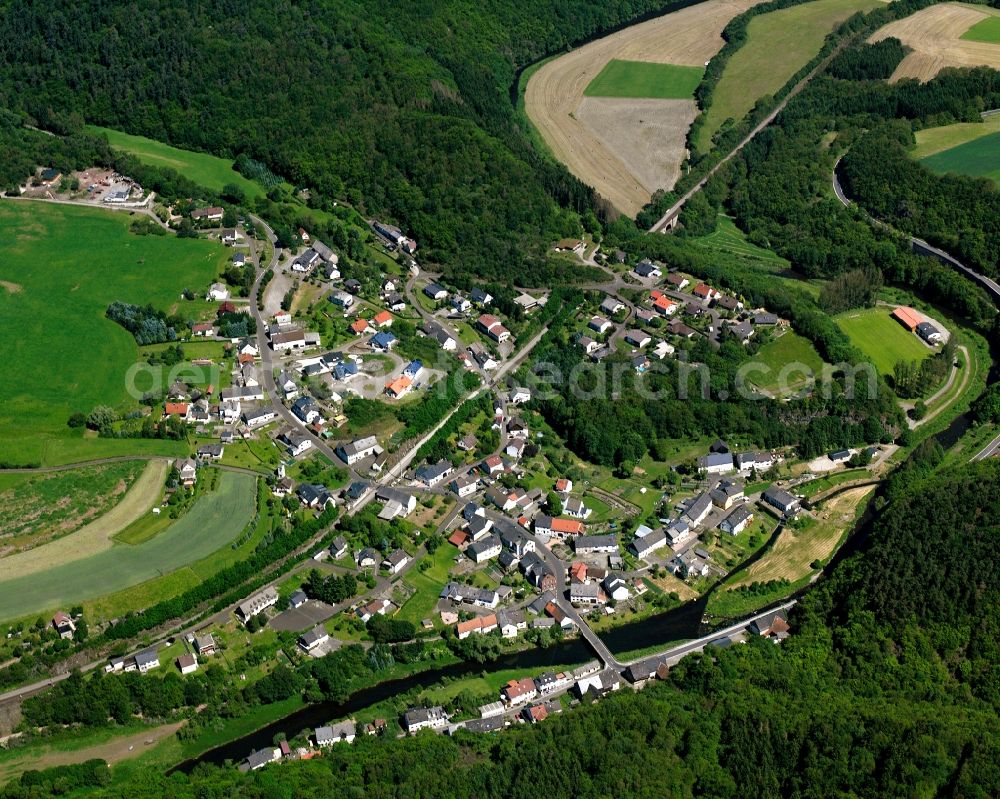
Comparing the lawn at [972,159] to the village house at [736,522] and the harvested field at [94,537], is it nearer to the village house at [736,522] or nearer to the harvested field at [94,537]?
the village house at [736,522]

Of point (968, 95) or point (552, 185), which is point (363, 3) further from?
point (968, 95)

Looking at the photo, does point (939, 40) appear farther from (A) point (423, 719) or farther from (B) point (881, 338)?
(A) point (423, 719)

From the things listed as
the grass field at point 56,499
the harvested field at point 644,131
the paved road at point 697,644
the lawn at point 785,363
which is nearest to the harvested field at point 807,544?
the paved road at point 697,644

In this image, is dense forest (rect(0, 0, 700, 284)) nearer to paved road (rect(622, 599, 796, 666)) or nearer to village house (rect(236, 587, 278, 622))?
village house (rect(236, 587, 278, 622))

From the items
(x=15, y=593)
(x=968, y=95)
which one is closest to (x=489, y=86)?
(x=968, y=95)

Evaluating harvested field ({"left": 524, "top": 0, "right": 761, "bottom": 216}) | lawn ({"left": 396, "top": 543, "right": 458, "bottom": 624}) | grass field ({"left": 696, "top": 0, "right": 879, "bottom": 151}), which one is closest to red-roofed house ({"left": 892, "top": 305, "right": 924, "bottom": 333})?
harvested field ({"left": 524, "top": 0, "right": 761, "bottom": 216})

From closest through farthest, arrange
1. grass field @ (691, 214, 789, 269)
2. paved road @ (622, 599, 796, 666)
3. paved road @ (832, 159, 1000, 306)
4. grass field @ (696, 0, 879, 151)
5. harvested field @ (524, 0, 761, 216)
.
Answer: paved road @ (622, 599, 796, 666)
paved road @ (832, 159, 1000, 306)
grass field @ (691, 214, 789, 269)
harvested field @ (524, 0, 761, 216)
grass field @ (696, 0, 879, 151)
